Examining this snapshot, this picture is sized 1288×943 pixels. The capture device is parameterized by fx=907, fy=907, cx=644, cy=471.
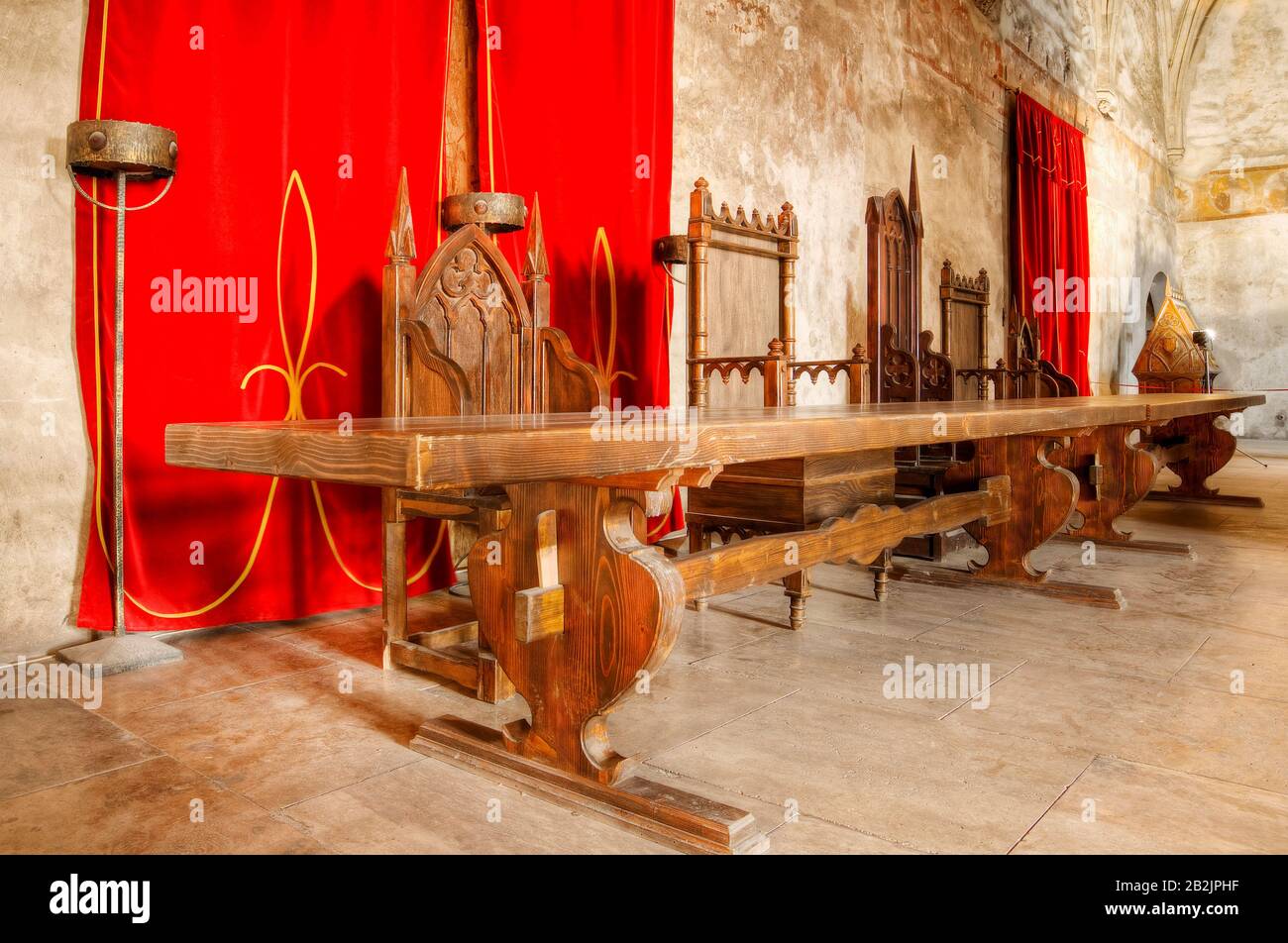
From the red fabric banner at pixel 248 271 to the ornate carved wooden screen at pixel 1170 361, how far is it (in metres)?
7.08

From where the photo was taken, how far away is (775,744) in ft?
6.34

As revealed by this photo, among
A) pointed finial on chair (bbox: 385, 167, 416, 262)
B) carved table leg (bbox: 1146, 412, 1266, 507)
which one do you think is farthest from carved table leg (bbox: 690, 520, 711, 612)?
carved table leg (bbox: 1146, 412, 1266, 507)

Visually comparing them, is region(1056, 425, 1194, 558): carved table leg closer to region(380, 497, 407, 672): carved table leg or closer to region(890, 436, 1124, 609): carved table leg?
region(890, 436, 1124, 609): carved table leg

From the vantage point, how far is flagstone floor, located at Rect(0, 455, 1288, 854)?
151cm

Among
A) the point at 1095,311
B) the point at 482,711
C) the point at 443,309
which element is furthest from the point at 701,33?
the point at 1095,311

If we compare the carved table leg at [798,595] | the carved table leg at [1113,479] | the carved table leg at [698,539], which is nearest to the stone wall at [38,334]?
the carved table leg at [698,539]

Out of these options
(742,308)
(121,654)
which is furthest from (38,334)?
(742,308)

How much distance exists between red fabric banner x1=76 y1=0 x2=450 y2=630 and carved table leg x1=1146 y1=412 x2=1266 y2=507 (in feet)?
16.8

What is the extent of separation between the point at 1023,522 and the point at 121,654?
3.08m

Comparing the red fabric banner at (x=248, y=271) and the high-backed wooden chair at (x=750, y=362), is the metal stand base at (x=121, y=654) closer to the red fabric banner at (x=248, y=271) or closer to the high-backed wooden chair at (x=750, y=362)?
the red fabric banner at (x=248, y=271)

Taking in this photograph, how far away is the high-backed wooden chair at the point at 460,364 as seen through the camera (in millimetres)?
2475

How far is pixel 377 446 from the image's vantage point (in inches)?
46.6

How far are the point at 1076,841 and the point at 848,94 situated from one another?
18.1 feet

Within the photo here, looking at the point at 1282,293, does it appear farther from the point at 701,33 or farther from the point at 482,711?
the point at 482,711
